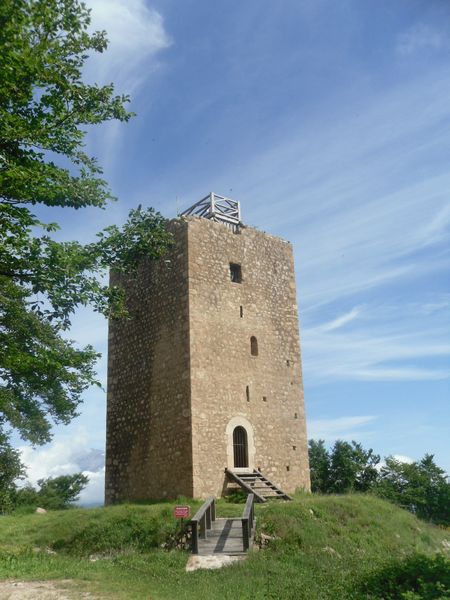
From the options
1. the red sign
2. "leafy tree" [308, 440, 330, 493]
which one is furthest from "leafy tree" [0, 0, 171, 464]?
"leafy tree" [308, 440, 330, 493]

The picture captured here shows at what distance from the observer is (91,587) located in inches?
349

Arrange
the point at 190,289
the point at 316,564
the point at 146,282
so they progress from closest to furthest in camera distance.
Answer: the point at 316,564
the point at 190,289
the point at 146,282

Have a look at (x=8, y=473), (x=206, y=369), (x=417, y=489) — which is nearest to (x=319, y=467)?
(x=417, y=489)

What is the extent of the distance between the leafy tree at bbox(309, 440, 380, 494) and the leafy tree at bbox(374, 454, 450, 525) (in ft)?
2.61

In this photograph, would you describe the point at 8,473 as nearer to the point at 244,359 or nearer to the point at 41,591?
the point at 244,359

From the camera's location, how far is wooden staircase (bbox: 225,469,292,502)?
51.6 ft

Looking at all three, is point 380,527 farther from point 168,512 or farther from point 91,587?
point 91,587

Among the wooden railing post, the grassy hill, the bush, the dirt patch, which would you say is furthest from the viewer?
the wooden railing post

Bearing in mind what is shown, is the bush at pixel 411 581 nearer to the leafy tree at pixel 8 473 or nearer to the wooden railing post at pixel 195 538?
the wooden railing post at pixel 195 538

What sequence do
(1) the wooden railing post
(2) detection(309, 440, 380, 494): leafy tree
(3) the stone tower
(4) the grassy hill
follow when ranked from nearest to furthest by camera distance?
1. (4) the grassy hill
2. (1) the wooden railing post
3. (3) the stone tower
4. (2) detection(309, 440, 380, 494): leafy tree

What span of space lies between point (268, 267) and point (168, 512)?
954 centimetres

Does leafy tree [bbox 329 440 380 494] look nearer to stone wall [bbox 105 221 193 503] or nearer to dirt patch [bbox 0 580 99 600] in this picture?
stone wall [bbox 105 221 193 503]

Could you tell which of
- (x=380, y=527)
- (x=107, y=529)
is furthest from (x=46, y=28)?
(x=380, y=527)

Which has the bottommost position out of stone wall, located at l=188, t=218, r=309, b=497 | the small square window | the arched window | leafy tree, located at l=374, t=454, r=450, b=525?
leafy tree, located at l=374, t=454, r=450, b=525
